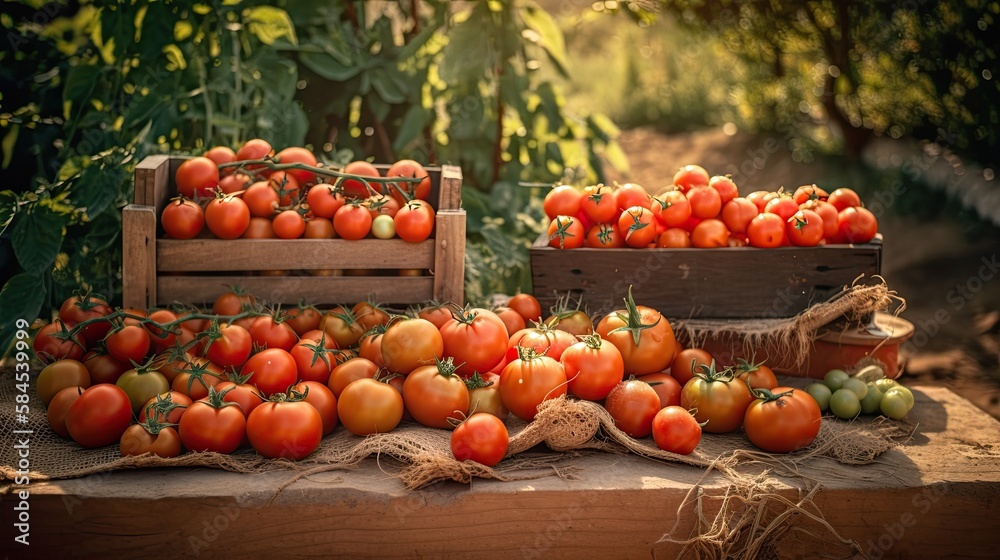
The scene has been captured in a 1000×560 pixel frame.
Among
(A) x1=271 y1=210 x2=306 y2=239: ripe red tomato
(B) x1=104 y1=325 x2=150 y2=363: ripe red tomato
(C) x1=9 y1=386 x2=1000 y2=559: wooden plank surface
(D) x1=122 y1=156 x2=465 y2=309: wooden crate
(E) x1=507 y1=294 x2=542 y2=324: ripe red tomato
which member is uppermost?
(A) x1=271 y1=210 x2=306 y2=239: ripe red tomato

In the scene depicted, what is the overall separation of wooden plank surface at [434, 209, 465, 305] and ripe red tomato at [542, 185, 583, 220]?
40cm

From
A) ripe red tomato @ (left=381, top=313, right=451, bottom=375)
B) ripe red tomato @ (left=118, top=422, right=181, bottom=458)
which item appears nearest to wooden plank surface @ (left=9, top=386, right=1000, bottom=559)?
ripe red tomato @ (left=118, top=422, right=181, bottom=458)

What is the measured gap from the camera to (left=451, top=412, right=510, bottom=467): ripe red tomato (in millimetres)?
2064

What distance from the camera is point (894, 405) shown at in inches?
99.8

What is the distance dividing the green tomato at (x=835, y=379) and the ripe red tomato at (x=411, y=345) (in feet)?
4.13

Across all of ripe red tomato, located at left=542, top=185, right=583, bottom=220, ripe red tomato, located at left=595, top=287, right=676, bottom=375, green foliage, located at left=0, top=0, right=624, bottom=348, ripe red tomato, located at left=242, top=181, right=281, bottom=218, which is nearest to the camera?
ripe red tomato, located at left=595, top=287, right=676, bottom=375

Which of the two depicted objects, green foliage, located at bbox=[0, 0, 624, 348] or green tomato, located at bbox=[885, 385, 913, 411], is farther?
green foliage, located at bbox=[0, 0, 624, 348]

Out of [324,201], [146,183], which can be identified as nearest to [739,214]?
[324,201]

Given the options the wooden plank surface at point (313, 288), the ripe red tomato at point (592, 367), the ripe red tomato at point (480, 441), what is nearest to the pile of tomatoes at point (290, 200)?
the wooden plank surface at point (313, 288)

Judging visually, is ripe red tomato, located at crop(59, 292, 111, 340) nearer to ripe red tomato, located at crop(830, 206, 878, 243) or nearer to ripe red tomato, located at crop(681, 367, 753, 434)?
ripe red tomato, located at crop(681, 367, 753, 434)

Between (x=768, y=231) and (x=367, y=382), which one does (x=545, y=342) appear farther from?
(x=768, y=231)

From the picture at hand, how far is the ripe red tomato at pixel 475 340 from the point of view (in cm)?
234

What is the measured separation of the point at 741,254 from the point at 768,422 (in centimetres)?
76

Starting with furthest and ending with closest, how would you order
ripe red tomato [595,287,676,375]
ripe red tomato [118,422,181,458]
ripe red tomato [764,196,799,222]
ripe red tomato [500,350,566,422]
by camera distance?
ripe red tomato [764,196,799,222], ripe red tomato [595,287,676,375], ripe red tomato [500,350,566,422], ripe red tomato [118,422,181,458]
